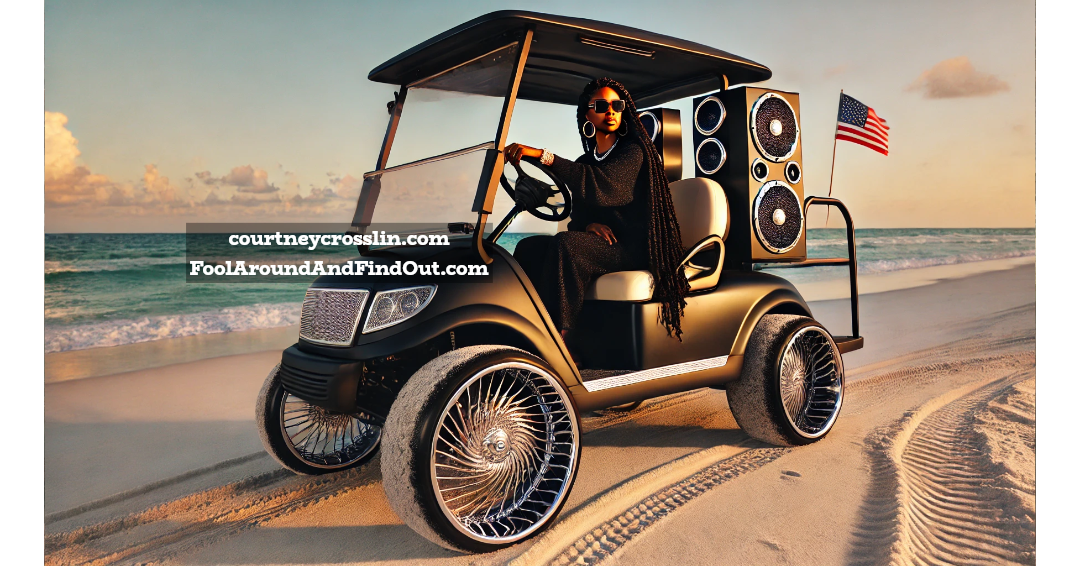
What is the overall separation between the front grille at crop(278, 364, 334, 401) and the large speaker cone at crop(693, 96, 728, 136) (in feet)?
9.49

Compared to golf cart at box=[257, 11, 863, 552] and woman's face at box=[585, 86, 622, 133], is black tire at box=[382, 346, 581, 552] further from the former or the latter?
woman's face at box=[585, 86, 622, 133]

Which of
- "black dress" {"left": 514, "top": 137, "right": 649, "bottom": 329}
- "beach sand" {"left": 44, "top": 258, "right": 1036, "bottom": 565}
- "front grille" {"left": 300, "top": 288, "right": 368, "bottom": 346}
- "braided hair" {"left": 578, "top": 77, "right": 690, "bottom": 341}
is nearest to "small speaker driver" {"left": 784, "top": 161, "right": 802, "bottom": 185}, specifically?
"braided hair" {"left": 578, "top": 77, "right": 690, "bottom": 341}

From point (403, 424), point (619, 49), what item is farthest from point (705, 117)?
point (403, 424)

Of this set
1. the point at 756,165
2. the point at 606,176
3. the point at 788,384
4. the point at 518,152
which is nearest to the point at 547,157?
the point at 518,152

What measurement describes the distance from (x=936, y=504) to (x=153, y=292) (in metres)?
17.3

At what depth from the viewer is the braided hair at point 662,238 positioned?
3.45 m

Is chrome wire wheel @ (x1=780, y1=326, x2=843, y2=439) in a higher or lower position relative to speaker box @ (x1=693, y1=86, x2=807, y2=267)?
lower

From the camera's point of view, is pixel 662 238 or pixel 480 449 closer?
pixel 480 449

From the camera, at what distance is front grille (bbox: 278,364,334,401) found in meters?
2.82

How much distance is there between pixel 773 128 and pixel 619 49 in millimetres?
1275

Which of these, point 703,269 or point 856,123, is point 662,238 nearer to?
point 703,269

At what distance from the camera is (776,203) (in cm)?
414

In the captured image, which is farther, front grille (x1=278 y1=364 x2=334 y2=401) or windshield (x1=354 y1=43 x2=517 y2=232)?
windshield (x1=354 y1=43 x2=517 y2=232)

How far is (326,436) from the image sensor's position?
3670 millimetres
